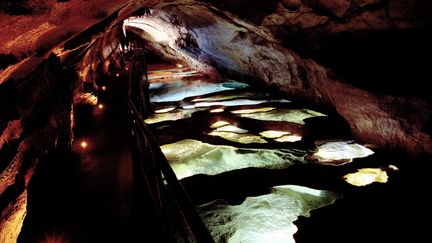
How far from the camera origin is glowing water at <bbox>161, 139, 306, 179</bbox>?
635 cm

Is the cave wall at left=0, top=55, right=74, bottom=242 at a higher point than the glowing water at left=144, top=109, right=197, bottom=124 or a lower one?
higher

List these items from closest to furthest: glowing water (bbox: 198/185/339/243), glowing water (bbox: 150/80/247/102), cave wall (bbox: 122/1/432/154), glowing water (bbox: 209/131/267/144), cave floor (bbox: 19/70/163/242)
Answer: cave floor (bbox: 19/70/163/242) → glowing water (bbox: 198/185/339/243) → cave wall (bbox: 122/1/432/154) → glowing water (bbox: 209/131/267/144) → glowing water (bbox: 150/80/247/102)

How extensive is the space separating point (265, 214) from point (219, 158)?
2.47 meters

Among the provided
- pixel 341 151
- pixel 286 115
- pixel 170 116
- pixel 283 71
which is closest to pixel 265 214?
pixel 341 151

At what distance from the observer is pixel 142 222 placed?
12.9ft

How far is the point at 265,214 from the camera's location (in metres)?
4.63

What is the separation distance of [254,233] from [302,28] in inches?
254

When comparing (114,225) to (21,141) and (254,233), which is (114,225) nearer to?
(21,141)

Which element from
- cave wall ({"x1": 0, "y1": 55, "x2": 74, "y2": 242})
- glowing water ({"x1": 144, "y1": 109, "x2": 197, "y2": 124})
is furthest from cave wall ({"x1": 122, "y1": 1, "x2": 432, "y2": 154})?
cave wall ({"x1": 0, "y1": 55, "x2": 74, "y2": 242})

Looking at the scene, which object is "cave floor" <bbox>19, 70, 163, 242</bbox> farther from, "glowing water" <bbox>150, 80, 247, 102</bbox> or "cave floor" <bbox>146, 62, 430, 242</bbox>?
"glowing water" <bbox>150, 80, 247, 102</bbox>

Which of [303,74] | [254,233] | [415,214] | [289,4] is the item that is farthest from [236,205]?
[303,74]

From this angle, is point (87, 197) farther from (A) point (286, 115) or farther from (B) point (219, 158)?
(A) point (286, 115)

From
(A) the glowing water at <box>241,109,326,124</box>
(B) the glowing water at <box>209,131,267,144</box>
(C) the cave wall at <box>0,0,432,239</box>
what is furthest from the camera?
(A) the glowing water at <box>241,109,326,124</box>

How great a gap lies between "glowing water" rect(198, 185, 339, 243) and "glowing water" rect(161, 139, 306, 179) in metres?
1.17
